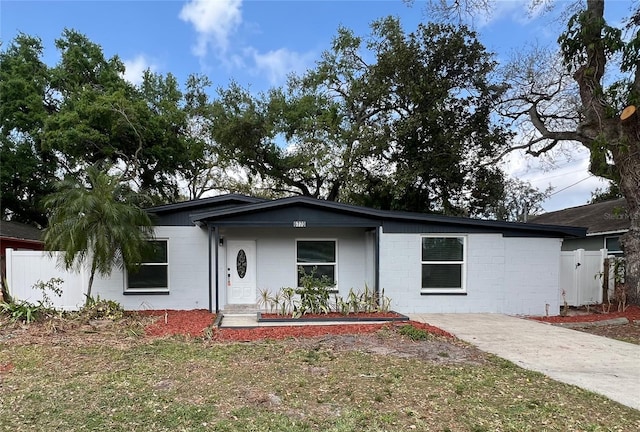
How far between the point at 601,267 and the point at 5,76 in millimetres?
26444

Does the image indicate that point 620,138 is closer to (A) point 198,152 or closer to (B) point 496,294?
(B) point 496,294

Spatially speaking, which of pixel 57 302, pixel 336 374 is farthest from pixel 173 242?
pixel 336 374

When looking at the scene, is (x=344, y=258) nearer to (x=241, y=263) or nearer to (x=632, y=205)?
(x=241, y=263)

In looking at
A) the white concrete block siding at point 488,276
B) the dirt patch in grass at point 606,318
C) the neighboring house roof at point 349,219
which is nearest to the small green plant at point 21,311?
the neighboring house roof at point 349,219

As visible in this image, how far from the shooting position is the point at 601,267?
1189cm

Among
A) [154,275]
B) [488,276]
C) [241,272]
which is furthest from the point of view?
[241,272]

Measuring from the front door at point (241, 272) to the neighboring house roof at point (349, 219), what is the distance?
1258mm

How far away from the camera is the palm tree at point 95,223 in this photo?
871cm

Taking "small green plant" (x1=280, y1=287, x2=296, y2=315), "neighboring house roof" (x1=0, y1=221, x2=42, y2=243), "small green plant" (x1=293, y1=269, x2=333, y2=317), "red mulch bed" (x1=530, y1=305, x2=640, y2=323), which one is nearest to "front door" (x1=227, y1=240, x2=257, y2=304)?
"small green plant" (x1=280, y1=287, x2=296, y2=315)

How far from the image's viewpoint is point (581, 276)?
38.6 feet

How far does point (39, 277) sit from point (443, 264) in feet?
34.1

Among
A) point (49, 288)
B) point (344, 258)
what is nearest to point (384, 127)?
point (344, 258)

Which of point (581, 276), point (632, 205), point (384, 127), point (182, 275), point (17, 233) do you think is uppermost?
point (384, 127)

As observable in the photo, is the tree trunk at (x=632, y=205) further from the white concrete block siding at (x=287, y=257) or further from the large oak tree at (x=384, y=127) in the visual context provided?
the white concrete block siding at (x=287, y=257)
